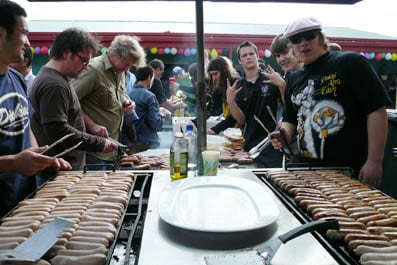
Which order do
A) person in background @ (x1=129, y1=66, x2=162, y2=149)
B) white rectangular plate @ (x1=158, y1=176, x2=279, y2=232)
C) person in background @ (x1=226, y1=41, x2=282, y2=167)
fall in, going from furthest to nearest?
person in background @ (x1=129, y1=66, x2=162, y2=149), person in background @ (x1=226, y1=41, x2=282, y2=167), white rectangular plate @ (x1=158, y1=176, x2=279, y2=232)

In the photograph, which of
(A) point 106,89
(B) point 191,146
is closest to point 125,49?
(A) point 106,89

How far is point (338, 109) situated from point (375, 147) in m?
0.40

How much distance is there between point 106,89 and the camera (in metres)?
4.02

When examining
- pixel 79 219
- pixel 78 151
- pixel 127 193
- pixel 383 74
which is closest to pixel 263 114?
pixel 78 151

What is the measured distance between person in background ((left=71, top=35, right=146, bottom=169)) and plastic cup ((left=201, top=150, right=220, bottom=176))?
6.26 ft

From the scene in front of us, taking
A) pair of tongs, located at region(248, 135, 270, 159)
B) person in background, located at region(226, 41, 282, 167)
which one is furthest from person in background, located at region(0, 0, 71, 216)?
person in background, located at region(226, 41, 282, 167)

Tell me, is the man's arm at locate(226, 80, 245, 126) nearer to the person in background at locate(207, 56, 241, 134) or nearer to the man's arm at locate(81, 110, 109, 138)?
the person in background at locate(207, 56, 241, 134)

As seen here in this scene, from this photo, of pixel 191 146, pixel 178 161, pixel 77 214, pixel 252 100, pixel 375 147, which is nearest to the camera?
pixel 77 214

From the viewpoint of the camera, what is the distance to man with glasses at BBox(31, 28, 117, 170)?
116 inches

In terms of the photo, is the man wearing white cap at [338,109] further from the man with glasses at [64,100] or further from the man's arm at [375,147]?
the man with glasses at [64,100]

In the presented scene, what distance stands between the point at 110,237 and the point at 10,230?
468 millimetres

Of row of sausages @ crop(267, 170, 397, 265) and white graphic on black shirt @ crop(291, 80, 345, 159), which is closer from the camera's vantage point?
row of sausages @ crop(267, 170, 397, 265)

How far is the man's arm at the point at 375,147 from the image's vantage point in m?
2.59

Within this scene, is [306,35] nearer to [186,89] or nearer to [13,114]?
[13,114]
